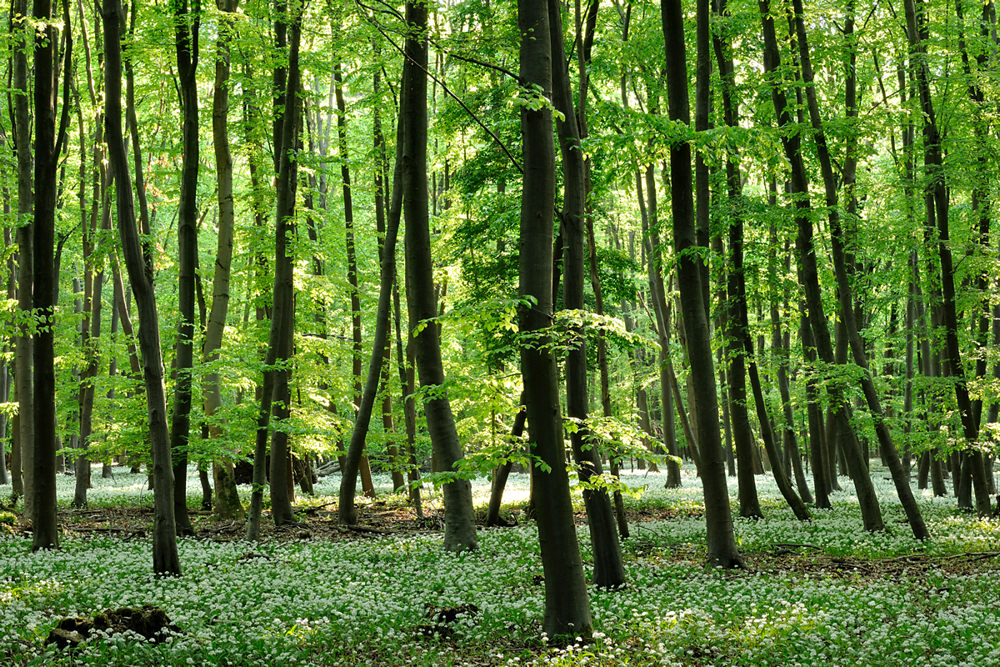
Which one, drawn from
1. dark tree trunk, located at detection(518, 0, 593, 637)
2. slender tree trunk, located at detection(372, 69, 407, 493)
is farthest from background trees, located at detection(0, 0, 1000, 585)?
slender tree trunk, located at detection(372, 69, 407, 493)

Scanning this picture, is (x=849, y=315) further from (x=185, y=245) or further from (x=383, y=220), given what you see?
(x=383, y=220)

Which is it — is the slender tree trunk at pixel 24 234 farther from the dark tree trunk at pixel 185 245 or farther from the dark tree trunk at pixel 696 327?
the dark tree trunk at pixel 696 327

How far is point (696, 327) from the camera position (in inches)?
420

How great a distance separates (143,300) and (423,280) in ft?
13.7

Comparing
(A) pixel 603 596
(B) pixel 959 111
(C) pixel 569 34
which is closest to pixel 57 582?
(A) pixel 603 596

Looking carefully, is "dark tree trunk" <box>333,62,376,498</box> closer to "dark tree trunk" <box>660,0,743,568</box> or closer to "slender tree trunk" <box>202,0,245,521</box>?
"slender tree trunk" <box>202,0,245,521</box>

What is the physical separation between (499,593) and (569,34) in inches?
470

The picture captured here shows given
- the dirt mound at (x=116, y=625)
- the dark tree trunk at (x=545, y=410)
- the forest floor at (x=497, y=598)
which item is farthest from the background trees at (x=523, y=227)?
the dirt mound at (x=116, y=625)

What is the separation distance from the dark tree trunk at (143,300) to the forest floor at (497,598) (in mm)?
533

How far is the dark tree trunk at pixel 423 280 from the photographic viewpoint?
11.6 meters

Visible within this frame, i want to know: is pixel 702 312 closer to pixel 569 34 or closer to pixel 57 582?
pixel 569 34

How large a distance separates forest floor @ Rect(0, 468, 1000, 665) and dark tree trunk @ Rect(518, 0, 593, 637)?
38cm

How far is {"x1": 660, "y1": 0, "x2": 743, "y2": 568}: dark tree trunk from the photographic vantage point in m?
10.5

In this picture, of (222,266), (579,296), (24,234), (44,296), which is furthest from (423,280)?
(24,234)
